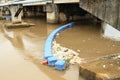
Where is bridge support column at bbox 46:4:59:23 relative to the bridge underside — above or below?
below

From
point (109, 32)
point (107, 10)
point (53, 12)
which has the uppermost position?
point (107, 10)

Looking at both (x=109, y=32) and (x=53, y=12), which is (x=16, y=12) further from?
(x=109, y=32)

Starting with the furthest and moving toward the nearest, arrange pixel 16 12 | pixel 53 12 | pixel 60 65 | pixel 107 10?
1. pixel 53 12
2. pixel 16 12
3. pixel 60 65
4. pixel 107 10

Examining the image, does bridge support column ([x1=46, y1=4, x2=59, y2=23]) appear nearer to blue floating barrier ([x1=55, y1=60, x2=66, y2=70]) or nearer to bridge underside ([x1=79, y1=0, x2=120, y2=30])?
blue floating barrier ([x1=55, y1=60, x2=66, y2=70])

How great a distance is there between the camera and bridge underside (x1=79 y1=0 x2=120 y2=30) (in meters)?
5.27

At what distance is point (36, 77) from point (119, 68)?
2495 millimetres

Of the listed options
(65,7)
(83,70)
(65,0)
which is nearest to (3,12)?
(65,7)

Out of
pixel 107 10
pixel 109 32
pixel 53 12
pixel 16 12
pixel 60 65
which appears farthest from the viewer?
pixel 53 12

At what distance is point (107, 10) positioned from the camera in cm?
544

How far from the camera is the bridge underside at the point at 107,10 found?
17.3ft

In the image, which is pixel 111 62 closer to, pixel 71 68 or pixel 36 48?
pixel 71 68

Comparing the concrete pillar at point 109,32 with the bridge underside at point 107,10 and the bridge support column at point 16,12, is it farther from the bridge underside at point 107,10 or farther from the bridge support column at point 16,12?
the bridge support column at point 16,12

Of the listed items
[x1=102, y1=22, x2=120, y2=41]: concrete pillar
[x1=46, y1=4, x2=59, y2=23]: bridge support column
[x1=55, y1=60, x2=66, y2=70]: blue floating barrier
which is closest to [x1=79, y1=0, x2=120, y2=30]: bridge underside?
[x1=55, y1=60, x2=66, y2=70]: blue floating barrier

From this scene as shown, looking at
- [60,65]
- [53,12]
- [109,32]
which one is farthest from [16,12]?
[60,65]
